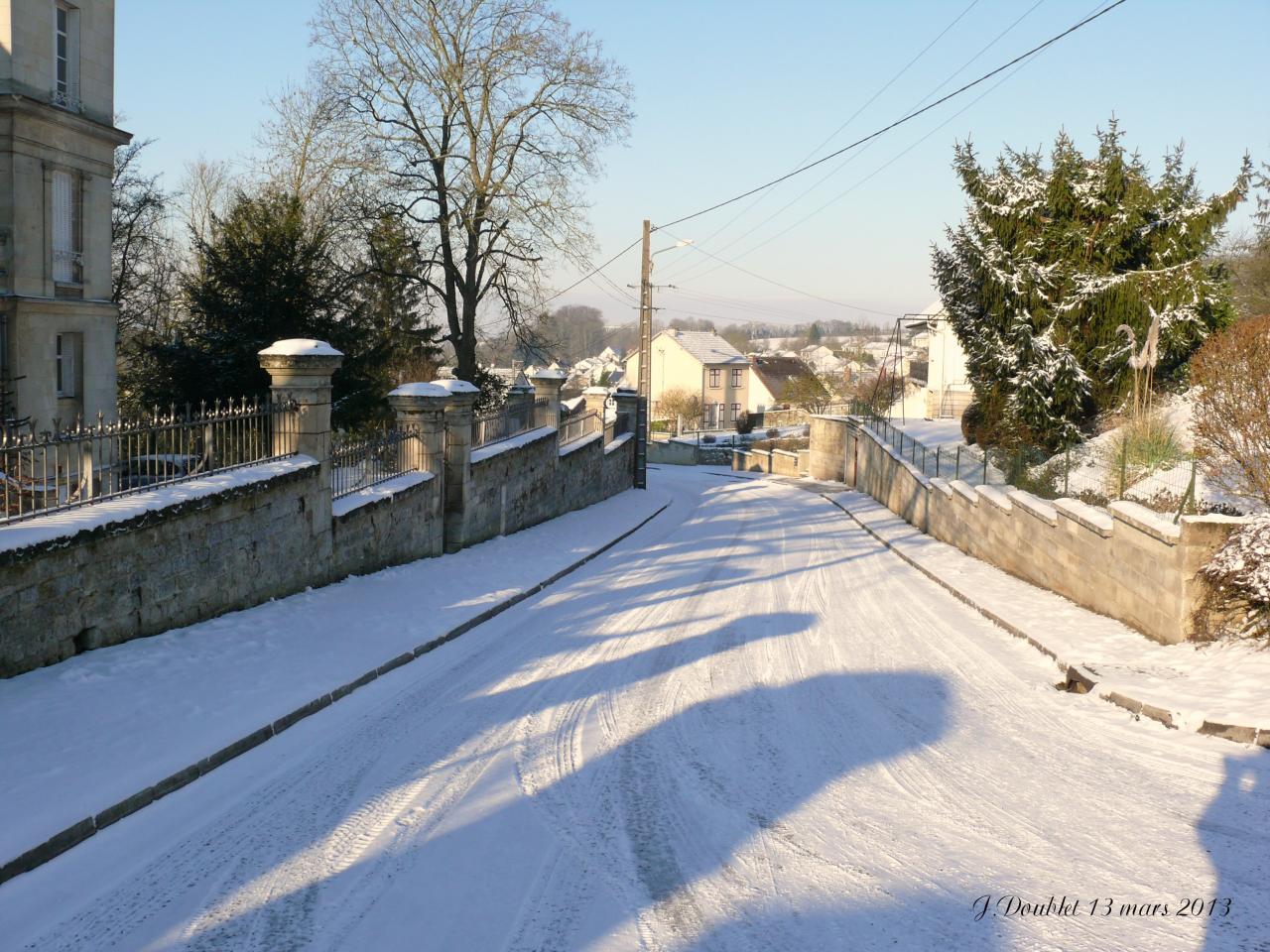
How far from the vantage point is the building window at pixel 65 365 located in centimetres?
2256

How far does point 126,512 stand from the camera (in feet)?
29.4

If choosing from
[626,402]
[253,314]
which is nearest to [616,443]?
[626,402]

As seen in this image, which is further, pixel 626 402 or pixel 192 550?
pixel 626 402

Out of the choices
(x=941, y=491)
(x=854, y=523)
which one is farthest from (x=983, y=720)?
(x=854, y=523)

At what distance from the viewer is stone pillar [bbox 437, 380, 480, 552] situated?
17109mm

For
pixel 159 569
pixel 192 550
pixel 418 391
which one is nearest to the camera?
pixel 159 569

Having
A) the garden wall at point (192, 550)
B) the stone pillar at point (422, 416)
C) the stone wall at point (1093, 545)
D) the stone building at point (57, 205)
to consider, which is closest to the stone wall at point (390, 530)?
the garden wall at point (192, 550)

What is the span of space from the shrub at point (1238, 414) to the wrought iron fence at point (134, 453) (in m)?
11.9

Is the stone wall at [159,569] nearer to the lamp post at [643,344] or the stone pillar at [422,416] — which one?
the stone pillar at [422,416]

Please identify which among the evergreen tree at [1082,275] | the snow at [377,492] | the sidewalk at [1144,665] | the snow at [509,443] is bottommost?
the sidewalk at [1144,665]

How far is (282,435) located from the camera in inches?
482

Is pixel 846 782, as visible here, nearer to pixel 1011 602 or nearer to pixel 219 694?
pixel 219 694

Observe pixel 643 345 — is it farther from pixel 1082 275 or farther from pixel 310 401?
pixel 310 401

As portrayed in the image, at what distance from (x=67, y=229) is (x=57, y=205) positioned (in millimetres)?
574
